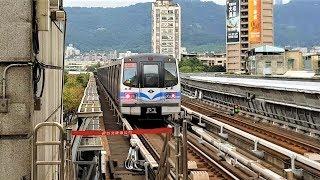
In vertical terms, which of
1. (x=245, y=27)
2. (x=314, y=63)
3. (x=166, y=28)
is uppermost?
(x=166, y=28)

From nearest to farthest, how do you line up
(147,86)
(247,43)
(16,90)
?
(16,90), (147,86), (247,43)

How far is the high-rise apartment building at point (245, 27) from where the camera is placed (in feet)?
356

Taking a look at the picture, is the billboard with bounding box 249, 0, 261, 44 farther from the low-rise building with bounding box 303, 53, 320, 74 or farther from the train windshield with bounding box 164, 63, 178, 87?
the train windshield with bounding box 164, 63, 178, 87

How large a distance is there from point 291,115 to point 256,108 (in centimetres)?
515

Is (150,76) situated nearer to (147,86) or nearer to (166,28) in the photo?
(147,86)

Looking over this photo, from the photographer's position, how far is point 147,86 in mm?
17516

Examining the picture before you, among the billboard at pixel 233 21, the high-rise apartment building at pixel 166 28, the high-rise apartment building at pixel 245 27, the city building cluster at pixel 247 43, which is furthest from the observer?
the high-rise apartment building at pixel 166 28

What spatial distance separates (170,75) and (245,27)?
95.8 m

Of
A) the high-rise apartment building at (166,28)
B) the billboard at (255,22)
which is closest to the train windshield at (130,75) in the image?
the billboard at (255,22)

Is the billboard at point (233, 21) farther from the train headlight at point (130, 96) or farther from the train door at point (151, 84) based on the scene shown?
the train headlight at point (130, 96)

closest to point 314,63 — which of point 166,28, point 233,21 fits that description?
point 233,21

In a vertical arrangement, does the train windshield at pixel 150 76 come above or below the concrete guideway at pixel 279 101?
above

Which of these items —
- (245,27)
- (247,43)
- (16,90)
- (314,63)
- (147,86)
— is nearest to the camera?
(16,90)

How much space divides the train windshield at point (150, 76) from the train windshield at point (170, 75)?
276 mm
